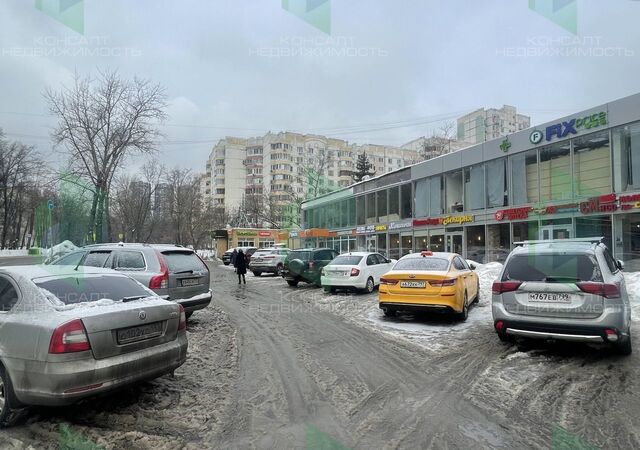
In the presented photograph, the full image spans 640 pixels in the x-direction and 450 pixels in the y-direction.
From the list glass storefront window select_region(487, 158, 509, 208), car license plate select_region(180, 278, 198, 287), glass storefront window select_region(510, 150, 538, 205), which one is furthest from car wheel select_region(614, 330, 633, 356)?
glass storefront window select_region(487, 158, 509, 208)

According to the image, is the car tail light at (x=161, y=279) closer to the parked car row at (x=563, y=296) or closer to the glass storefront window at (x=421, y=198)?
the parked car row at (x=563, y=296)

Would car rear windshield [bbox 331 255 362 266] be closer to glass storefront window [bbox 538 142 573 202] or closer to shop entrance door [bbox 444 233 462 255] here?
glass storefront window [bbox 538 142 573 202]

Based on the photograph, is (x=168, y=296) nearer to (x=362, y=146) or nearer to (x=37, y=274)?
(x=37, y=274)

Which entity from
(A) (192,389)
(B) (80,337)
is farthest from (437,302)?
(B) (80,337)

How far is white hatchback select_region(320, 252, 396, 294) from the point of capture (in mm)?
13328

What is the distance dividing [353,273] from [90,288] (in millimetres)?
9681

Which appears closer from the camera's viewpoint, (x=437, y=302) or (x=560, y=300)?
(x=560, y=300)

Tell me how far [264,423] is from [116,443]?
Result: 1286 millimetres

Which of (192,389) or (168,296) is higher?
(168,296)

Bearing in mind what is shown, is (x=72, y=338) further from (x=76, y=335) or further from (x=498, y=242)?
(x=498, y=242)

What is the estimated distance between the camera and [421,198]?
26.5 metres

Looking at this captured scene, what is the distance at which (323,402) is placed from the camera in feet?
14.3

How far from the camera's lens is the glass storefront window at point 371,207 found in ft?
104

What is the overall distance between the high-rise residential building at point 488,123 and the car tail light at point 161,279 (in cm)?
6366
